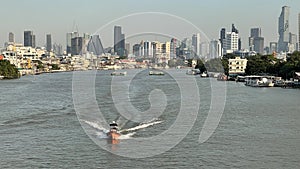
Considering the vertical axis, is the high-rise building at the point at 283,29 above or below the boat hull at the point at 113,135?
above

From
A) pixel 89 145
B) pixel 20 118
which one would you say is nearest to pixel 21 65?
pixel 20 118

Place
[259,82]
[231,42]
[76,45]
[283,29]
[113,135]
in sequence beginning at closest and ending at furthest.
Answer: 1. [113,135]
2. [259,82]
3. [231,42]
4. [76,45]
5. [283,29]

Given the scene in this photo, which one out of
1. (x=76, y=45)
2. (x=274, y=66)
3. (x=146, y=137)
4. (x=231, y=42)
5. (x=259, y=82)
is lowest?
(x=146, y=137)

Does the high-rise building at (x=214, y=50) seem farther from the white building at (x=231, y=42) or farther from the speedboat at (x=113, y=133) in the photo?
the speedboat at (x=113, y=133)

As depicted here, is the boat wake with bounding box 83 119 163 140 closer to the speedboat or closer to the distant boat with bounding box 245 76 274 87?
the speedboat

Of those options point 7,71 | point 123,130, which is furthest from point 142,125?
point 7,71

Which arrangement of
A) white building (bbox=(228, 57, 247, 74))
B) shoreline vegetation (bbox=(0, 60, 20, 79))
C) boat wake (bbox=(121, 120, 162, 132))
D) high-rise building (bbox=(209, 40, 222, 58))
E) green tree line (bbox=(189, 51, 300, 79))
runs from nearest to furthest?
boat wake (bbox=(121, 120, 162, 132)) → green tree line (bbox=(189, 51, 300, 79)) → shoreline vegetation (bbox=(0, 60, 20, 79)) → white building (bbox=(228, 57, 247, 74)) → high-rise building (bbox=(209, 40, 222, 58))

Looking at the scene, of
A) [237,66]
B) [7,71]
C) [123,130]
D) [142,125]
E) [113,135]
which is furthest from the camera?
[237,66]

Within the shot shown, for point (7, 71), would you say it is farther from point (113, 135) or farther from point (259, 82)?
point (113, 135)

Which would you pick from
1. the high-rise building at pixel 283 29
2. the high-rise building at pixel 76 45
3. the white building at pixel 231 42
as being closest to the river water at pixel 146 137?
the white building at pixel 231 42

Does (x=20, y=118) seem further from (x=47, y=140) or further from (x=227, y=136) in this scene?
(x=227, y=136)

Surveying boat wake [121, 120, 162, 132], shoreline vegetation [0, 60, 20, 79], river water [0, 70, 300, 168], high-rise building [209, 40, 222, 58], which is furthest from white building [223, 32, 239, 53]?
boat wake [121, 120, 162, 132]

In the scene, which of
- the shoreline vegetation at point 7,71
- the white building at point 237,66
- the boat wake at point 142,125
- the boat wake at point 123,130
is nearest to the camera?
the boat wake at point 123,130
